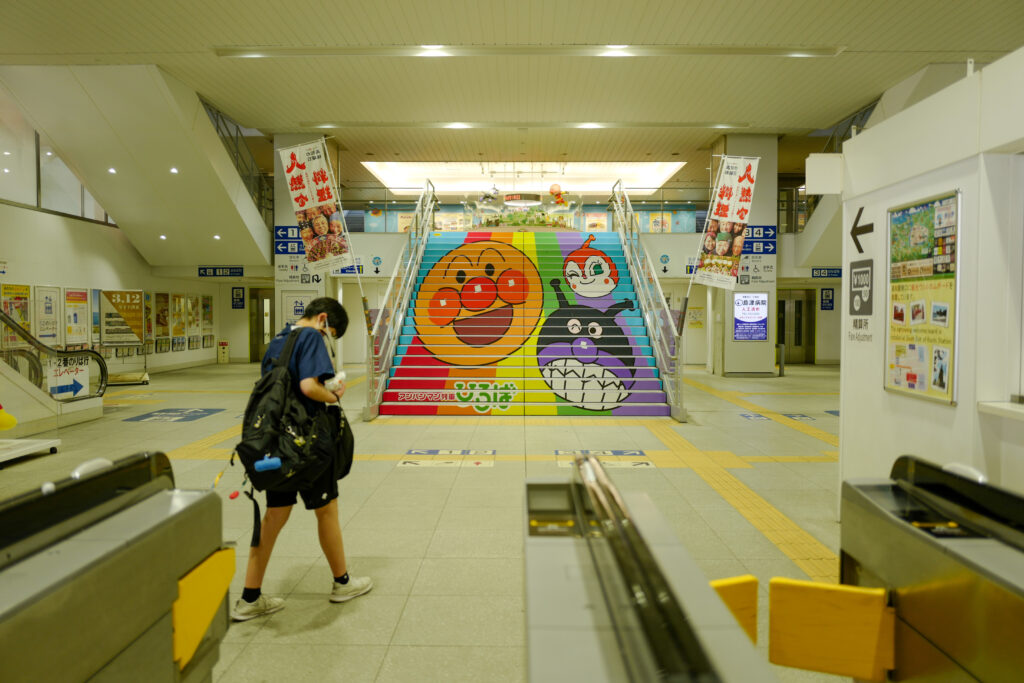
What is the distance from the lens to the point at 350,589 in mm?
2875

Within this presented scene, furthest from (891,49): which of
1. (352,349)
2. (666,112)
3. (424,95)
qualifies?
(352,349)

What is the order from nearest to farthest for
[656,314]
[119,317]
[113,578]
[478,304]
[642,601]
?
[642,601], [113,578], [656,314], [478,304], [119,317]

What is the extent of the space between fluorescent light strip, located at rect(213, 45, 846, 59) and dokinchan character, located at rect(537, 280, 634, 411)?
12.7 ft

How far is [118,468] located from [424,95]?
33.2 ft

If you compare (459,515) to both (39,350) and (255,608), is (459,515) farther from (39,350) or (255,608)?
(39,350)

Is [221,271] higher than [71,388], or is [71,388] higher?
[221,271]

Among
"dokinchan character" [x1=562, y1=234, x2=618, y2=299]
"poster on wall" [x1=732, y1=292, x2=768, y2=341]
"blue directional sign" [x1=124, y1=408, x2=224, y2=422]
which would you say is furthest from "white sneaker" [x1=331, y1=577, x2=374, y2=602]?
"poster on wall" [x1=732, y1=292, x2=768, y2=341]

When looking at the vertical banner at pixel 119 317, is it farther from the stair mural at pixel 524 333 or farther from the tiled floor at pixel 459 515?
the stair mural at pixel 524 333

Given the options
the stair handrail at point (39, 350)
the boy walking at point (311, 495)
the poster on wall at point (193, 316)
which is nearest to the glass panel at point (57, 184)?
the poster on wall at point (193, 316)

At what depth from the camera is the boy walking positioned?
262 cm

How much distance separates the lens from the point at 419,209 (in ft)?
39.7

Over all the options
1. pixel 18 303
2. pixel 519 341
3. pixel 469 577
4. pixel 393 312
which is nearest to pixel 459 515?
pixel 469 577

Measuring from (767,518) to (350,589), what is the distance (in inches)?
108

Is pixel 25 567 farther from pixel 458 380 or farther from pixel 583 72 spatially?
pixel 583 72
